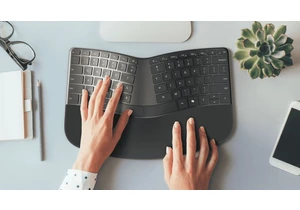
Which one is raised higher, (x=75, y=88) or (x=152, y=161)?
(x=75, y=88)

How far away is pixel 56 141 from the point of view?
2.41 ft

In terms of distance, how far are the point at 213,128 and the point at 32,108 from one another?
1.48 feet

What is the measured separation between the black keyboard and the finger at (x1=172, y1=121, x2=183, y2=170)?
0.16 ft

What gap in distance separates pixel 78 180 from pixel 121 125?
165 millimetres

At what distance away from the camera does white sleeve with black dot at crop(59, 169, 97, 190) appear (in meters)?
0.70

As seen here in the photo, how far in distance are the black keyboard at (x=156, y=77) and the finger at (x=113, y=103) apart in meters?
0.01

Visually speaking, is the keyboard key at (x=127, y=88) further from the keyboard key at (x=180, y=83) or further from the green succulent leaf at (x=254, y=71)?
the green succulent leaf at (x=254, y=71)

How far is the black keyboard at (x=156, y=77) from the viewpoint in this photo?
2.40ft

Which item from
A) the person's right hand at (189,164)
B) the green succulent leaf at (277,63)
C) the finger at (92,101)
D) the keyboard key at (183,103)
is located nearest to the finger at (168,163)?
the person's right hand at (189,164)

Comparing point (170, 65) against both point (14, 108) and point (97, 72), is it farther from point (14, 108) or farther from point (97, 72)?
point (14, 108)

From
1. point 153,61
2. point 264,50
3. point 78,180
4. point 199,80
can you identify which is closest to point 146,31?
point 153,61

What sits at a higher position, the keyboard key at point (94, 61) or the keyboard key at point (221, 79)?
the keyboard key at point (94, 61)

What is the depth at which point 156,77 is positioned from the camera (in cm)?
74

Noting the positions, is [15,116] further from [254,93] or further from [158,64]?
[254,93]
